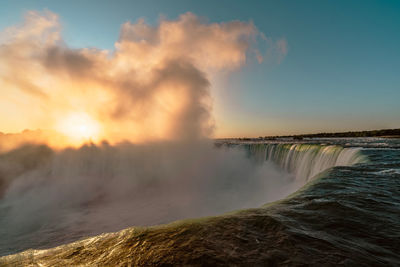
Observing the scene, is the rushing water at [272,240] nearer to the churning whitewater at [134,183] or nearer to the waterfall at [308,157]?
the waterfall at [308,157]

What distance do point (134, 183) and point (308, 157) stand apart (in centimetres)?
1731

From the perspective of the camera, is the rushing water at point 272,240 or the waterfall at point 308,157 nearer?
the rushing water at point 272,240

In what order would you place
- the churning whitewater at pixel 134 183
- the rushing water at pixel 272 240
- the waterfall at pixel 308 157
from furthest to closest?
the waterfall at pixel 308 157 → the churning whitewater at pixel 134 183 → the rushing water at pixel 272 240

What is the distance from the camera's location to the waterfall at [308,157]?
40.6 ft

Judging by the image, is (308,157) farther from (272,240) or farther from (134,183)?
(134,183)

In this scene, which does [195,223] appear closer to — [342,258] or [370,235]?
[342,258]

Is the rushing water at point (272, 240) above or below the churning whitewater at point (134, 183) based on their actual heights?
above

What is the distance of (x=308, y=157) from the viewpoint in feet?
52.9

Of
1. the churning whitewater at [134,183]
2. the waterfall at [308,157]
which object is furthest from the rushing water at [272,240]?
the churning whitewater at [134,183]

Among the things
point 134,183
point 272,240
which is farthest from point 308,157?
point 134,183

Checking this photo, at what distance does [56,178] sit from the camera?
19.1m

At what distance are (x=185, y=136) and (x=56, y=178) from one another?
47.2 ft

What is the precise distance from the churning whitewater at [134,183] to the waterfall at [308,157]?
7 cm

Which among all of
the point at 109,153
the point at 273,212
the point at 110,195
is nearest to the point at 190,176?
the point at 110,195
